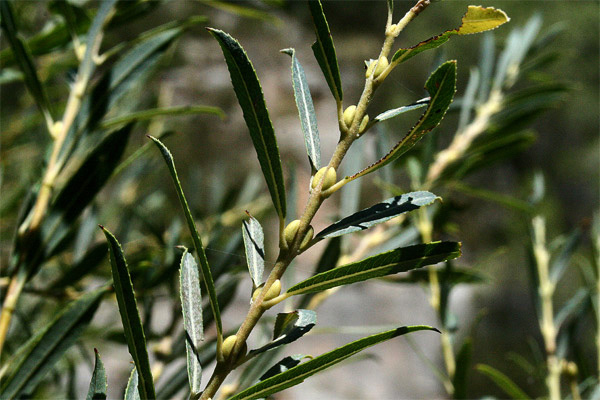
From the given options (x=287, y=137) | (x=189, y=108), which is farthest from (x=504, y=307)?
(x=189, y=108)

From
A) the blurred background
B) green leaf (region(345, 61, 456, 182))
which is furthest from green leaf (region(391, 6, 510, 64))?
the blurred background

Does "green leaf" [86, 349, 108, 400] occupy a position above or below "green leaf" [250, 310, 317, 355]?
below

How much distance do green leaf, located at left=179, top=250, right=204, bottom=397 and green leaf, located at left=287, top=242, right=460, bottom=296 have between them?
32 mm

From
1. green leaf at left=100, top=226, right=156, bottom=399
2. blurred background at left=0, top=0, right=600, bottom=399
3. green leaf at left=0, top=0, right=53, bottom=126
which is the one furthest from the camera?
blurred background at left=0, top=0, right=600, bottom=399

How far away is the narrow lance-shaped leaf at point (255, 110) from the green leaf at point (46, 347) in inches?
4.0

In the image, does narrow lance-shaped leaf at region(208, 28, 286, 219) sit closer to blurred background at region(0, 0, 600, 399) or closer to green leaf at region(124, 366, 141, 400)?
green leaf at region(124, 366, 141, 400)

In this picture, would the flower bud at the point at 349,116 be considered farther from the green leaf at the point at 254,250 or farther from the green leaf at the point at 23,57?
the green leaf at the point at 23,57

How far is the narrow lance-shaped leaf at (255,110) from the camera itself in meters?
0.17

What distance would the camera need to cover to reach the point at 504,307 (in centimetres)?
359

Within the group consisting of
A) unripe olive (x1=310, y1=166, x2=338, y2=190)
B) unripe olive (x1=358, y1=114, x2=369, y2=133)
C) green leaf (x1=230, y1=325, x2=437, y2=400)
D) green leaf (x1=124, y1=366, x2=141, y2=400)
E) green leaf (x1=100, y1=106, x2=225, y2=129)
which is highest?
unripe olive (x1=358, y1=114, x2=369, y2=133)

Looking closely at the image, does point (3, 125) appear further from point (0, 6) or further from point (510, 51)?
point (510, 51)

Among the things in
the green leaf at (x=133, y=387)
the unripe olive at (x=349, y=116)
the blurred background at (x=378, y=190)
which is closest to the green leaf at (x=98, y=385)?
the green leaf at (x=133, y=387)

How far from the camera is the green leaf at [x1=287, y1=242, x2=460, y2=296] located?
0.17m

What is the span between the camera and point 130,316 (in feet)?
0.53
